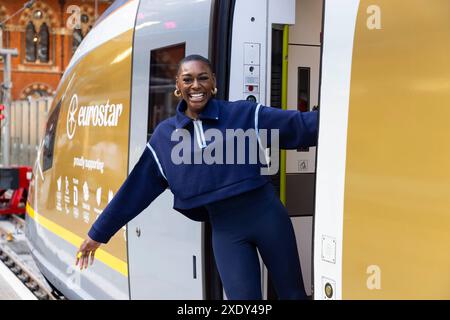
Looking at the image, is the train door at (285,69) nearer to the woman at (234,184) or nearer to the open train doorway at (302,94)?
the open train doorway at (302,94)

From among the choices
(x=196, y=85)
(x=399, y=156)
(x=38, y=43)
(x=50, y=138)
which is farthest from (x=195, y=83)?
(x=38, y=43)

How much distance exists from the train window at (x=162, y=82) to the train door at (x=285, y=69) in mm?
479

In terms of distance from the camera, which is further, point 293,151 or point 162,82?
point 162,82

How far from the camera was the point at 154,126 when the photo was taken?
4.10 meters

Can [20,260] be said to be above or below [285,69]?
below

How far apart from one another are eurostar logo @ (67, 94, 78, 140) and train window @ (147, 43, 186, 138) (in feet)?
4.75

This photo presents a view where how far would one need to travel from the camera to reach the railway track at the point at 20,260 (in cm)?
761

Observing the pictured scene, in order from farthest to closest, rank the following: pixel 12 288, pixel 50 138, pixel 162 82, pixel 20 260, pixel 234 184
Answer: pixel 20 260 → pixel 12 288 → pixel 50 138 → pixel 162 82 → pixel 234 184

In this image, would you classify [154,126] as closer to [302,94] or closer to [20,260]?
[302,94]

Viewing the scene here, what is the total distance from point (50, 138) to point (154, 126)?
2301 mm

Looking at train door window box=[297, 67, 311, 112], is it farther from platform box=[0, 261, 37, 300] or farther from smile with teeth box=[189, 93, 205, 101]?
platform box=[0, 261, 37, 300]
